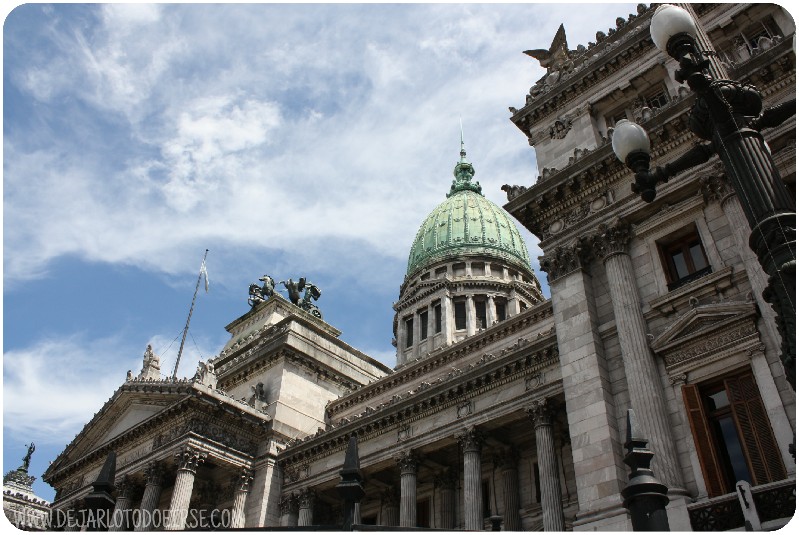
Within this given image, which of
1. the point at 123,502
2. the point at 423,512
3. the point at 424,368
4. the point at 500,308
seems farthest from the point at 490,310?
the point at 123,502

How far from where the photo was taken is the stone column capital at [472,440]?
85.6 feet

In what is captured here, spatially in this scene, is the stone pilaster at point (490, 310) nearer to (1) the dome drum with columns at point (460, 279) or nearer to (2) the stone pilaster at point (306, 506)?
(1) the dome drum with columns at point (460, 279)

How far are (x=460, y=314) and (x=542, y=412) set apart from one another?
3614cm

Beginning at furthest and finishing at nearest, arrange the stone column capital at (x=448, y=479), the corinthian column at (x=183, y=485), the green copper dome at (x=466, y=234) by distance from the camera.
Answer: the green copper dome at (x=466, y=234) → the corinthian column at (x=183, y=485) → the stone column capital at (x=448, y=479)

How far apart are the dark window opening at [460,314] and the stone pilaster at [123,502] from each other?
30.9 metres

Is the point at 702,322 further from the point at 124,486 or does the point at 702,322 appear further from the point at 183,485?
the point at 124,486

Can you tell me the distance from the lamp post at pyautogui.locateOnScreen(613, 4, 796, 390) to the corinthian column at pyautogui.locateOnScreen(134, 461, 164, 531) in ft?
97.3

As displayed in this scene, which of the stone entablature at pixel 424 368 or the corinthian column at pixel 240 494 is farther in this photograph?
the stone entablature at pixel 424 368

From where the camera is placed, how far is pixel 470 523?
24312 millimetres

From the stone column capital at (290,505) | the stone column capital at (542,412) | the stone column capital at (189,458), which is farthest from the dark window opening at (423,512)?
the stone column capital at (189,458)

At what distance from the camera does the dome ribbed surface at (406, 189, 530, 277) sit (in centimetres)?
6406

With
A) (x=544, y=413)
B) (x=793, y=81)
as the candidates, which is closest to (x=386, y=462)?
(x=544, y=413)

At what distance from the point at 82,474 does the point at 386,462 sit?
2213 cm

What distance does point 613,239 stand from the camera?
798 inches
